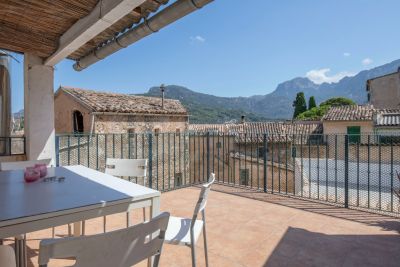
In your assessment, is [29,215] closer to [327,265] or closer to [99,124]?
[327,265]

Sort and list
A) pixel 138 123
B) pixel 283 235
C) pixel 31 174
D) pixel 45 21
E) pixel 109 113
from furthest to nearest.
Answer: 1. pixel 138 123
2. pixel 109 113
3. pixel 283 235
4. pixel 45 21
5. pixel 31 174

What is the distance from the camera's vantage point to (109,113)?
12.7 metres

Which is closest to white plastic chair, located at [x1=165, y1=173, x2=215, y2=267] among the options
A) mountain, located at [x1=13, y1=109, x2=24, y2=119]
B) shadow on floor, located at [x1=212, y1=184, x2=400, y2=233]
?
shadow on floor, located at [x1=212, y1=184, x2=400, y2=233]

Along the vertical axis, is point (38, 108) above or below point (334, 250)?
above

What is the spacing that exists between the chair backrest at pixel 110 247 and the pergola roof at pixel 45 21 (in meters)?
1.98

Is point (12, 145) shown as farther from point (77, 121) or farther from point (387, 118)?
point (387, 118)

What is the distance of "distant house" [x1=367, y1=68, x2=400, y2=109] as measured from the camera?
22422 mm

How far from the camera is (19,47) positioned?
3.32 m

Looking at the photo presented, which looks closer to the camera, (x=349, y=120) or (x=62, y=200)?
(x=62, y=200)

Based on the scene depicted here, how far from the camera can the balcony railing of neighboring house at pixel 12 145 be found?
12.0ft

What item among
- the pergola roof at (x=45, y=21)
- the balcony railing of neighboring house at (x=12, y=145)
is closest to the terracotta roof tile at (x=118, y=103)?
the balcony railing of neighboring house at (x=12, y=145)

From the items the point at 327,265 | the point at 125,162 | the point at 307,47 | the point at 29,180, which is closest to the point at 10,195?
the point at 29,180

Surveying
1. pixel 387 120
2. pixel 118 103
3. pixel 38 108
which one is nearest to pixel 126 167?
pixel 38 108

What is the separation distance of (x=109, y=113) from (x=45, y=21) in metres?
10.5
